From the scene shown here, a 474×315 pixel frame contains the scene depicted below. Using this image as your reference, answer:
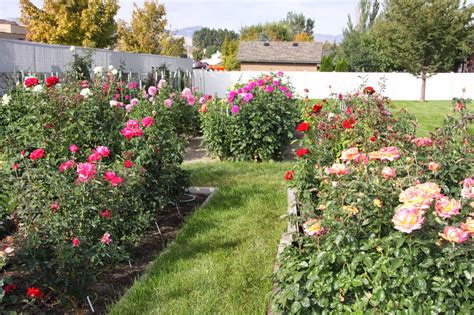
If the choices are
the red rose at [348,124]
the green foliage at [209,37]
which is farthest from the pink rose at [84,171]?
the green foliage at [209,37]

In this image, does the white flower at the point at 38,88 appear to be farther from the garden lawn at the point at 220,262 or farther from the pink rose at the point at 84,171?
the pink rose at the point at 84,171

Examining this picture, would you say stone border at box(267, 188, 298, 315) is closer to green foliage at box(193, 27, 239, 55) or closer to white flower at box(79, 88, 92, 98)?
white flower at box(79, 88, 92, 98)

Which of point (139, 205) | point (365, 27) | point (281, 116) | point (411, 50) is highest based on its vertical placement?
point (365, 27)

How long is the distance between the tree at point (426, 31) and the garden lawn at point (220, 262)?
17.5 m

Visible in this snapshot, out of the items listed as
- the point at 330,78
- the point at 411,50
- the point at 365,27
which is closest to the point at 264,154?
the point at 411,50

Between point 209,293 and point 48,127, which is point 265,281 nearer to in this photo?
point 209,293

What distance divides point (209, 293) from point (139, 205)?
1.02m

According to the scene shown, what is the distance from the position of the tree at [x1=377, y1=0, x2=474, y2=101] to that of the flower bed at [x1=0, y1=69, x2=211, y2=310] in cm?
1753

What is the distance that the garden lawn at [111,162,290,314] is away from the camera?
2836mm

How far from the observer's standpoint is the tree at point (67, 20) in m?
17.1

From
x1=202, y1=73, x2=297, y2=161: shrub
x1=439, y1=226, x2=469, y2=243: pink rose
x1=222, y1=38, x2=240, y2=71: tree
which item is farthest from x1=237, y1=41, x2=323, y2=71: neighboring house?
x1=439, y1=226, x2=469, y2=243: pink rose

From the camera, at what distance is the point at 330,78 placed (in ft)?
80.3

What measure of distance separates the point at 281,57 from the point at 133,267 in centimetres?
3495

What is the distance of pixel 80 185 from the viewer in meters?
3.12
